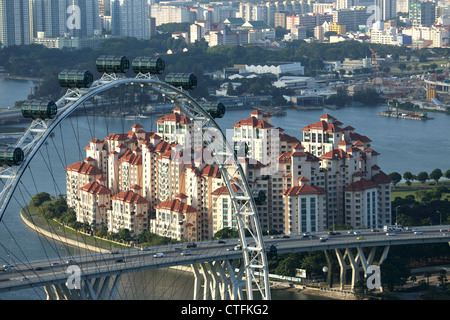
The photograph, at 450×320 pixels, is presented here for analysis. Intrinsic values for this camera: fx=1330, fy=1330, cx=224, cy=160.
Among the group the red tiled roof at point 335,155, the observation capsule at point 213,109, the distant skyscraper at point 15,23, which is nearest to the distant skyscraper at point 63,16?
the distant skyscraper at point 15,23

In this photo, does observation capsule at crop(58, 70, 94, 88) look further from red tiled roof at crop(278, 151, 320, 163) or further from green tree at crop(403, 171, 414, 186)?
green tree at crop(403, 171, 414, 186)

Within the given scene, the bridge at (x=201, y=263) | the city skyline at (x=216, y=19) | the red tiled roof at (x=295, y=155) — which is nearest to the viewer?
the bridge at (x=201, y=263)

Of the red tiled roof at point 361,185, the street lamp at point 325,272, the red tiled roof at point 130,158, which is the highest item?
the red tiled roof at point 130,158

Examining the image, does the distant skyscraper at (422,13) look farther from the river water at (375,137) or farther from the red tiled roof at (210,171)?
the red tiled roof at (210,171)

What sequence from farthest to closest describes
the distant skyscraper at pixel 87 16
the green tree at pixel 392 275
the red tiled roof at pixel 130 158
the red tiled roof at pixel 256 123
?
the distant skyscraper at pixel 87 16
the red tiled roof at pixel 256 123
the red tiled roof at pixel 130 158
the green tree at pixel 392 275

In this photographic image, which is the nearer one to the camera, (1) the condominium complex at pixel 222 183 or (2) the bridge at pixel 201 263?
(2) the bridge at pixel 201 263

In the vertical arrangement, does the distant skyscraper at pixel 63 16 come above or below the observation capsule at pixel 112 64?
below

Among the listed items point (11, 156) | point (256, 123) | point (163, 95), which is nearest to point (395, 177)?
point (256, 123)
